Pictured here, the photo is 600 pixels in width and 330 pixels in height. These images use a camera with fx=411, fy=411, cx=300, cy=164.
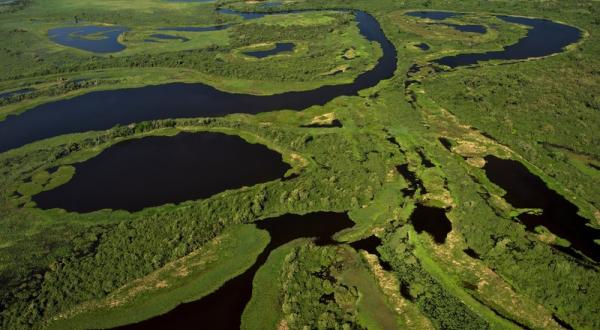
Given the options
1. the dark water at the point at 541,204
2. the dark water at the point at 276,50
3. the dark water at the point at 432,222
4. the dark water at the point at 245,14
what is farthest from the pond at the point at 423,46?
the dark water at the point at 432,222

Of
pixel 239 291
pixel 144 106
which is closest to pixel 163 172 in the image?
pixel 239 291

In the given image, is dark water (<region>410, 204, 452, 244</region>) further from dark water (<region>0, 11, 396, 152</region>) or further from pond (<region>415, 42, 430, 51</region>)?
pond (<region>415, 42, 430, 51</region>)

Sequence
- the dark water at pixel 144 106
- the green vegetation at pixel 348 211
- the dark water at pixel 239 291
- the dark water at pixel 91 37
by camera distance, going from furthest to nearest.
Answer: the dark water at pixel 91 37 → the dark water at pixel 144 106 → the green vegetation at pixel 348 211 → the dark water at pixel 239 291

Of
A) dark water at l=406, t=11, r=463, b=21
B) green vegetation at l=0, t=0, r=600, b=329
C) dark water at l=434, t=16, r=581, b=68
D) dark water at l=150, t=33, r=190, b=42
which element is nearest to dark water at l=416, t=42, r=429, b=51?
green vegetation at l=0, t=0, r=600, b=329

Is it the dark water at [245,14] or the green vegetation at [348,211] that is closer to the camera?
the green vegetation at [348,211]

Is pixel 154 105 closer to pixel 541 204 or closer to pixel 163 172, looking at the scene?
pixel 163 172

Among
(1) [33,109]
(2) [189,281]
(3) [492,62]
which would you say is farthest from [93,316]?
(3) [492,62]

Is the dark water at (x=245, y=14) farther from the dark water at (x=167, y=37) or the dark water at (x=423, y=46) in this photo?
the dark water at (x=423, y=46)
